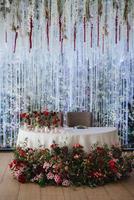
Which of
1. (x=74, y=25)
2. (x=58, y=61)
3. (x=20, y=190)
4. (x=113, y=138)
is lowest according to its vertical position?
(x=20, y=190)

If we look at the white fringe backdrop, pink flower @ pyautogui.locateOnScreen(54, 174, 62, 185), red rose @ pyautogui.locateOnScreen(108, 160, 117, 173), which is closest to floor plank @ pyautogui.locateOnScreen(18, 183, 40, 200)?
pink flower @ pyautogui.locateOnScreen(54, 174, 62, 185)

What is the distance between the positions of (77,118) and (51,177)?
188cm

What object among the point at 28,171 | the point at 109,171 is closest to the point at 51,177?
the point at 28,171

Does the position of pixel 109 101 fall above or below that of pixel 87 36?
below

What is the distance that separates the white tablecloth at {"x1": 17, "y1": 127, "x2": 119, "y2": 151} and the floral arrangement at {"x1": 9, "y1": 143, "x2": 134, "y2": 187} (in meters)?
0.09

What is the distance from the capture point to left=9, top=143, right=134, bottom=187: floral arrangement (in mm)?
5992

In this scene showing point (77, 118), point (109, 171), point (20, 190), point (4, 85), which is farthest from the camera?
point (4, 85)

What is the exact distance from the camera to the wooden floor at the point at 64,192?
214 inches

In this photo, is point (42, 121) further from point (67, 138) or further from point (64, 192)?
point (64, 192)

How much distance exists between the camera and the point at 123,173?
6.38 meters

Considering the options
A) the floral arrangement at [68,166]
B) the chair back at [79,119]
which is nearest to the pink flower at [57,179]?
the floral arrangement at [68,166]

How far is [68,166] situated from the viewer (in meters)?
6.02

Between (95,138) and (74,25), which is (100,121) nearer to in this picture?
(74,25)

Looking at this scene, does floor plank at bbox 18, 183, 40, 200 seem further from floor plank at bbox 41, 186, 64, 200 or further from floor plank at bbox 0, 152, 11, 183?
floor plank at bbox 0, 152, 11, 183
